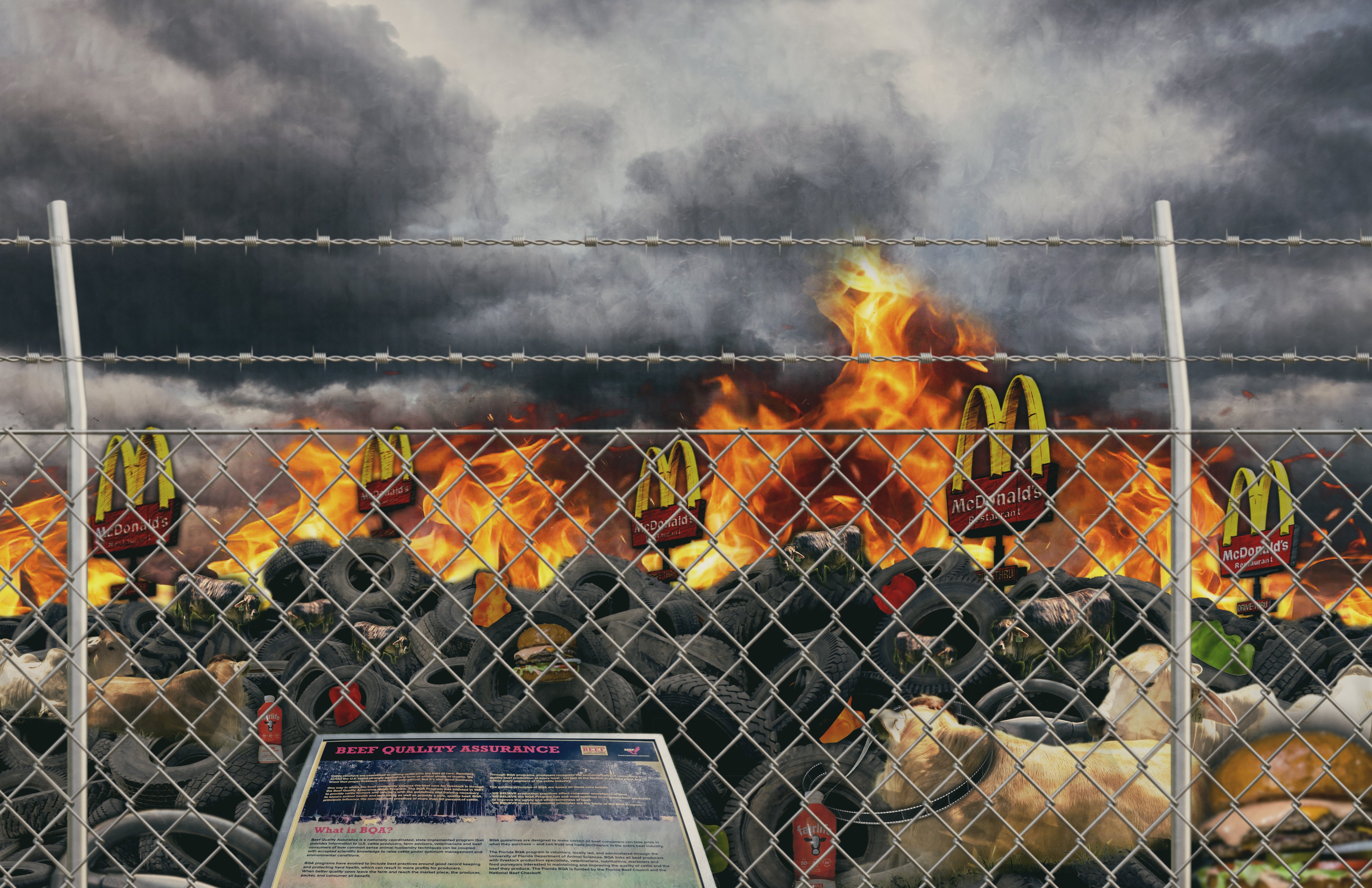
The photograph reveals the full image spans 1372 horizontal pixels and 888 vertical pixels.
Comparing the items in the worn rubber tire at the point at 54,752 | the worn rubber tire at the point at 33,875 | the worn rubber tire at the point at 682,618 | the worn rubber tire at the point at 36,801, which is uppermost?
the worn rubber tire at the point at 682,618

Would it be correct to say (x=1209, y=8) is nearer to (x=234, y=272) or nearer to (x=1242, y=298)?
(x=1242, y=298)

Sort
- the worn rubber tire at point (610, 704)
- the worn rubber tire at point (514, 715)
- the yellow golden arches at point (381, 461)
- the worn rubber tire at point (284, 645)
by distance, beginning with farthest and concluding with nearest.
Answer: the yellow golden arches at point (381, 461), the worn rubber tire at point (284, 645), the worn rubber tire at point (514, 715), the worn rubber tire at point (610, 704)

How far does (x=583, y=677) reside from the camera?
2.35 m

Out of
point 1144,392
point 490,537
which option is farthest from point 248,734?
point 1144,392

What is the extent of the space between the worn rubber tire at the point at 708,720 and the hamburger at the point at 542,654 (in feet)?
1.00

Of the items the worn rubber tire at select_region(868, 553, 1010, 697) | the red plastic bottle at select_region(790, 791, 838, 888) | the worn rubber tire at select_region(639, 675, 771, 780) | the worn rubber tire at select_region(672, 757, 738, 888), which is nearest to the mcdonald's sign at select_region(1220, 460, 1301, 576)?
the worn rubber tire at select_region(868, 553, 1010, 697)

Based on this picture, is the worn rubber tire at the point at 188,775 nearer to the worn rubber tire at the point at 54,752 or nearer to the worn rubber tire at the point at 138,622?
the worn rubber tire at the point at 54,752

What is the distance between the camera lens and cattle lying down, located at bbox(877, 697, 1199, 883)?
8.73ft

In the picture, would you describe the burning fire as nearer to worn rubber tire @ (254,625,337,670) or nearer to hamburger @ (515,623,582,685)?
hamburger @ (515,623,582,685)

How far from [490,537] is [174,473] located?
4.17ft

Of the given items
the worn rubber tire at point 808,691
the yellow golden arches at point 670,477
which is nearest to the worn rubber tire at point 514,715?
the worn rubber tire at point 808,691

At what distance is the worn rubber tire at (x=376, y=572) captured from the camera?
325cm

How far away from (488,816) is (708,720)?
5.55 ft

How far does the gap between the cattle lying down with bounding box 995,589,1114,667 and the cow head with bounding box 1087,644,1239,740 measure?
0.15 meters
